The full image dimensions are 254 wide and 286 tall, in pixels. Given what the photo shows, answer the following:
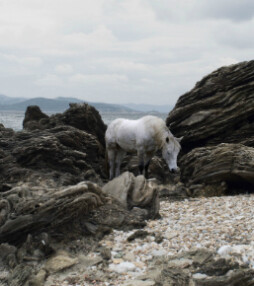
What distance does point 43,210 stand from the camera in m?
9.80

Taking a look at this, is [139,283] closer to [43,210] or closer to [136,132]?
[43,210]

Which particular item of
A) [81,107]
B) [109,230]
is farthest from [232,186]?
[81,107]

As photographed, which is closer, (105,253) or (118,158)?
(105,253)

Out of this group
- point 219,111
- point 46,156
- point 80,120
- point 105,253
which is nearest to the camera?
point 105,253

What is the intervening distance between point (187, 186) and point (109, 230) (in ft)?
20.9

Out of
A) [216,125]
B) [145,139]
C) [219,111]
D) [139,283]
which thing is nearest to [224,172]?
[145,139]

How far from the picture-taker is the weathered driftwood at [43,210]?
9609mm

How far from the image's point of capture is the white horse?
1504 centimetres

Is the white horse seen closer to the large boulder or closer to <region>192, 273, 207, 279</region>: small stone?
the large boulder

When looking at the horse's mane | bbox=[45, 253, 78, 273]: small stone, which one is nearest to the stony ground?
bbox=[45, 253, 78, 273]: small stone

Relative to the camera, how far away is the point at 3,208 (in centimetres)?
1042

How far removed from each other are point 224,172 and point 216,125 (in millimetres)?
4612

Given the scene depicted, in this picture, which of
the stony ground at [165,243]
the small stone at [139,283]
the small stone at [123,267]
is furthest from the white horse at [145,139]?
the small stone at [139,283]

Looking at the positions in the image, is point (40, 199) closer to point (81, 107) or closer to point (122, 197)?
point (122, 197)
